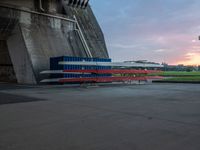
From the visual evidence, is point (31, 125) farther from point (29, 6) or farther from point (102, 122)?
point (29, 6)

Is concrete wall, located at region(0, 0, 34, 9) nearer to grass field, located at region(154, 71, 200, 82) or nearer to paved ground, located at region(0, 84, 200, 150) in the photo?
grass field, located at region(154, 71, 200, 82)

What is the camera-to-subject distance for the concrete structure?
20297mm

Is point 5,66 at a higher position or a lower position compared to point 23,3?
lower

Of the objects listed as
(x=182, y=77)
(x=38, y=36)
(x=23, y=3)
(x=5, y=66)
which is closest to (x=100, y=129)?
(x=38, y=36)

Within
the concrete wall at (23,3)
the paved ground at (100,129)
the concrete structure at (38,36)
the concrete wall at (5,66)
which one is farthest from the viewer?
the concrete wall at (5,66)

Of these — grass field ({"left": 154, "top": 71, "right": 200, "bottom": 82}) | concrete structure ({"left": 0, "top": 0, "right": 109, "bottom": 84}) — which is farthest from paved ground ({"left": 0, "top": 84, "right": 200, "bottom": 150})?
grass field ({"left": 154, "top": 71, "right": 200, "bottom": 82})

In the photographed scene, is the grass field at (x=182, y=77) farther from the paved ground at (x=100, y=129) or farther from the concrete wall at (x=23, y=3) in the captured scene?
the paved ground at (x=100, y=129)

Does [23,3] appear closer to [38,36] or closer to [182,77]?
[38,36]

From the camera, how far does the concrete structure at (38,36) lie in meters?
20.3

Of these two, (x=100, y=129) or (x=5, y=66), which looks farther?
(x=5, y=66)

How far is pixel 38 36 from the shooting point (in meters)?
21.5

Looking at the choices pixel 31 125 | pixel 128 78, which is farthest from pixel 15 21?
pixel 31 125

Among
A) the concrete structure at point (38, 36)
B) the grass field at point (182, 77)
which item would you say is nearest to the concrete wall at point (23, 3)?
the concrete structure at point (38, 36)

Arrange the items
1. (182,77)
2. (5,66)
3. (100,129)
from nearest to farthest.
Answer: (100,129), (5,66), (182,77)
